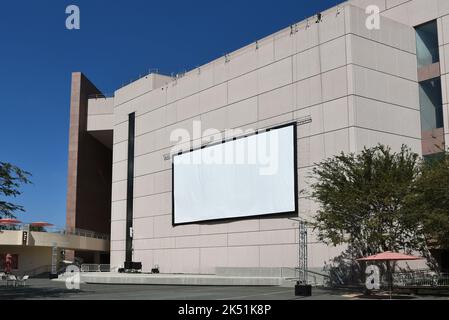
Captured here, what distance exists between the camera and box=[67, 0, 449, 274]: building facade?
42812 mm

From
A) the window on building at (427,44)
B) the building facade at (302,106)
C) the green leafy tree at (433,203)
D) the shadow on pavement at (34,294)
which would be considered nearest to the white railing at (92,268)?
the building facade at (302,106)

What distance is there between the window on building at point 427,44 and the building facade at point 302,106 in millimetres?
76

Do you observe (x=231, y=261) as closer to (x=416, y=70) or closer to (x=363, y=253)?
(x=363, y=253)

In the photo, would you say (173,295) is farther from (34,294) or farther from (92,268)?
(92,268)

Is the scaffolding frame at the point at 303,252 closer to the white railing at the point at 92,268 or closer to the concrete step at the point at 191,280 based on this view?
the concrete step at the point at 191,280

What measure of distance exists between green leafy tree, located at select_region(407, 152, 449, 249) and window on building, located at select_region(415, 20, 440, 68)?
50.8 feet

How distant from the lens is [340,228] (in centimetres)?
3356

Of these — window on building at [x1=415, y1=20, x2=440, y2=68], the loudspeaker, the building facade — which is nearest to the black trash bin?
the loudspeaker

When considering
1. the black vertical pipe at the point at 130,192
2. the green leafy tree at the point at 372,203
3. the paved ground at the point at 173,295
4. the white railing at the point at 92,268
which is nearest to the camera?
the paved ground at the point at 173,295

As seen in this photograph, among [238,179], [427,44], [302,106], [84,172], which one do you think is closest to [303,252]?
[302,106]

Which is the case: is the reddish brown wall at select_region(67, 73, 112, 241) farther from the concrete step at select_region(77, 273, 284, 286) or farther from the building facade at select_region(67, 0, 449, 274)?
the concrete step at select_region(77, 273, 284, 286)

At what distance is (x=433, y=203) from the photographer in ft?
100

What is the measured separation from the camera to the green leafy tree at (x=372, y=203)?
32.3 meters
